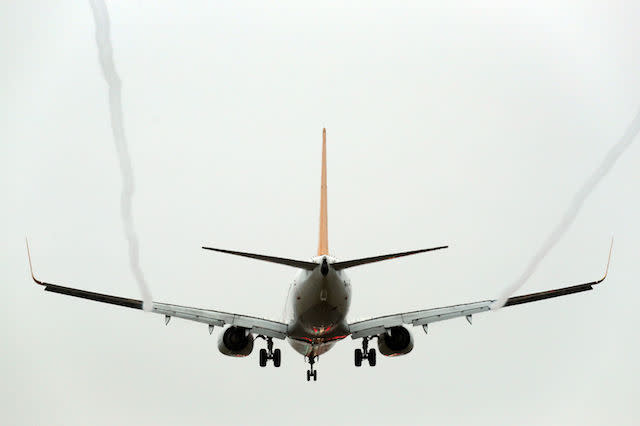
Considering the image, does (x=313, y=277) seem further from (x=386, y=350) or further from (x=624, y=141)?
(x=624, y=141)

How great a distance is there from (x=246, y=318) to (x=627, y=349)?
75016mm

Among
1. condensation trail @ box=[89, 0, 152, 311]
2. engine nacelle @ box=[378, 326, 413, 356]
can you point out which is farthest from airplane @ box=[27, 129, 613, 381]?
condensation trail @ box=[89, 0, 152, 311]

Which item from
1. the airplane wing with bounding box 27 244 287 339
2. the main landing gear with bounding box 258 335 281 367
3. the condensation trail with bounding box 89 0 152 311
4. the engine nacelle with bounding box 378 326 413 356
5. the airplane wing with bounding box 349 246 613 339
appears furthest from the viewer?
the main landing gear with bounding box 258 335 281 367

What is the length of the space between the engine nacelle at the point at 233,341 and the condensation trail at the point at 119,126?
7.90 m

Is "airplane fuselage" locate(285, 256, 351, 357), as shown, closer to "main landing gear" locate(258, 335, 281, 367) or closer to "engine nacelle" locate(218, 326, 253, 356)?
"engine nacelle" locate(218, 326, 253, 356)

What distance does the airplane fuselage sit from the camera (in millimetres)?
30203

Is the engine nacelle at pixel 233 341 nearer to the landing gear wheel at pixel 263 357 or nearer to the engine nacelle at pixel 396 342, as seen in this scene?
the landing gear wheel at pixel 263 357

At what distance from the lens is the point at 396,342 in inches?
1510

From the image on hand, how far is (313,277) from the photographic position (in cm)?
3023

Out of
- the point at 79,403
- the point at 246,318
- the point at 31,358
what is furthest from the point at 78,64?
the point at 246,318

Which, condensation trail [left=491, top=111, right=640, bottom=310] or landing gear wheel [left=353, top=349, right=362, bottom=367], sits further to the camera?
landing gear wheel [left=353, top=349, right=362, bottom=367]

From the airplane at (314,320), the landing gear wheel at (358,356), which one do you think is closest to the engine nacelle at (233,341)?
the airplane at (314,320)

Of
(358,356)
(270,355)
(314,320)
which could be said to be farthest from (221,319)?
(358,356)

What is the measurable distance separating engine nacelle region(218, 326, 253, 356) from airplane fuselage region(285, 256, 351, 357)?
334 centimetres
